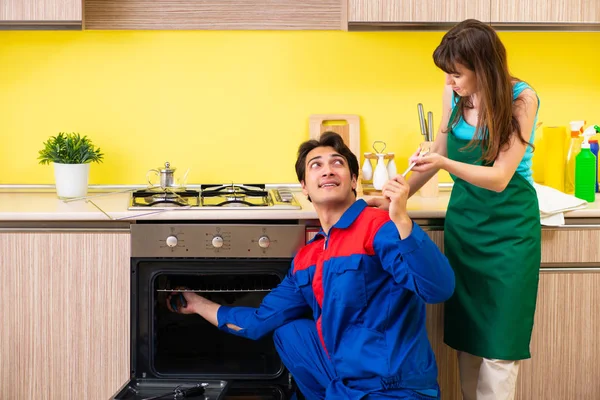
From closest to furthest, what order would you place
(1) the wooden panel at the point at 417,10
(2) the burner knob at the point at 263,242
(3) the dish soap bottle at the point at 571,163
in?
(2) the burner knob at the point at 263,242 → (1) the wooden panel at the point at 417,10 → (3) the dish soap bottle at the point at 571,163

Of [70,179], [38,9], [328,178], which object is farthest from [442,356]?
[38,9]

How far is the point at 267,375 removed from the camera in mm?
2656

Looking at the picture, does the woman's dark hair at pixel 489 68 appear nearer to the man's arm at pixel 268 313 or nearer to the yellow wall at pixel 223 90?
the man's arm at pixel 268 313

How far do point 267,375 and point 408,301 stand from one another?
2.28 ft

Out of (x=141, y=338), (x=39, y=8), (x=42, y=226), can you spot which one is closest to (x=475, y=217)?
(x=141, y=338)

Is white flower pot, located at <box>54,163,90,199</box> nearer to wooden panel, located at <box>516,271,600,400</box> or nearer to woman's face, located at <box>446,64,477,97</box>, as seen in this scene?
woman's face, located at <box>446,64,477,97</box>

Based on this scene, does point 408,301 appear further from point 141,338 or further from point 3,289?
point 3,289

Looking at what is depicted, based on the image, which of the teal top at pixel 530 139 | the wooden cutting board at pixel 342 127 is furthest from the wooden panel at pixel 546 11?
the wooden cutting board at pixel 342 127

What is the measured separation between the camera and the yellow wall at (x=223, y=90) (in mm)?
3088

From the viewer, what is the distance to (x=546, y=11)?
2822mm

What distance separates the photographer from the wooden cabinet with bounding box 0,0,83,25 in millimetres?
2707

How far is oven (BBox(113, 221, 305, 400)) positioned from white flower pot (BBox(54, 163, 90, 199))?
1.44ft

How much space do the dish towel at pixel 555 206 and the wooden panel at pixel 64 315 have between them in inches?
Result: 55.0

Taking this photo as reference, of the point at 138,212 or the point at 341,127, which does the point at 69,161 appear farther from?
the point at 341,127
